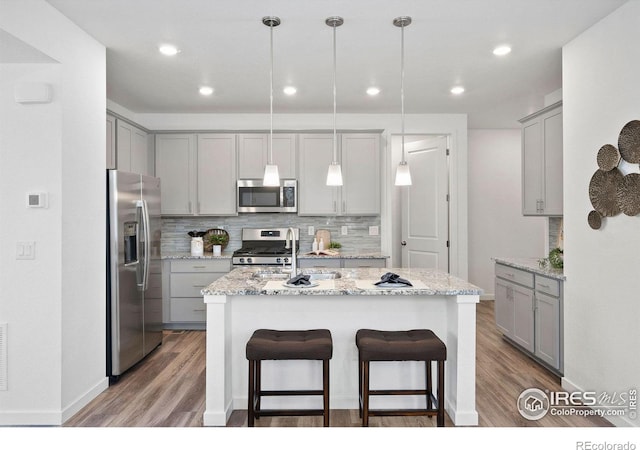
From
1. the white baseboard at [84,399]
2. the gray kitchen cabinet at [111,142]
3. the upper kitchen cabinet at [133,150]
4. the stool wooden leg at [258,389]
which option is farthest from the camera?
the upper kitchen cabinet at [133,150]

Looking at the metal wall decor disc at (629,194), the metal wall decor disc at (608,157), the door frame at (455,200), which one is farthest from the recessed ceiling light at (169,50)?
the metal wall decor disc at (629,194)

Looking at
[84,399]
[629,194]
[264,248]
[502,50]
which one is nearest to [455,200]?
[502,50]

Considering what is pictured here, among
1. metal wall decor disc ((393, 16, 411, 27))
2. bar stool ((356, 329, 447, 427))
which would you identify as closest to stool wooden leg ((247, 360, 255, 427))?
bar stool ((356, 329, 447, 427))

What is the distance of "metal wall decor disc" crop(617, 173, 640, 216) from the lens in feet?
8.30

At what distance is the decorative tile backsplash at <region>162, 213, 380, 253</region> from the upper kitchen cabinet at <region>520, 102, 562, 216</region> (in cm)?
188

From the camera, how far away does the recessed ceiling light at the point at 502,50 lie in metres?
3.37

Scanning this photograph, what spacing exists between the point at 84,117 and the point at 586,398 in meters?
3.77

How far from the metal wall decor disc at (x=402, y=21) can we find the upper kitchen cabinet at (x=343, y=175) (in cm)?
238

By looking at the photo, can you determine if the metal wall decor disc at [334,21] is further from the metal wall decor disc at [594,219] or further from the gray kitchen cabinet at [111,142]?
the gray kitchen cabinet at [111,142]

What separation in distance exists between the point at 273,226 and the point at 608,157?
3.79m

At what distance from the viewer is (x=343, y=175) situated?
17.5 ft

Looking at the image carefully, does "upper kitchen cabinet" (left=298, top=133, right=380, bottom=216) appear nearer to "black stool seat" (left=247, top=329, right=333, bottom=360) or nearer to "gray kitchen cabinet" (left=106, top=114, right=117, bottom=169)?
"gray kitchen cabinet" (left=106, top=114, right=117, bottom=169)

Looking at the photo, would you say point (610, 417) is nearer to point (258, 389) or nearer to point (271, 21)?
point (258, 389)
